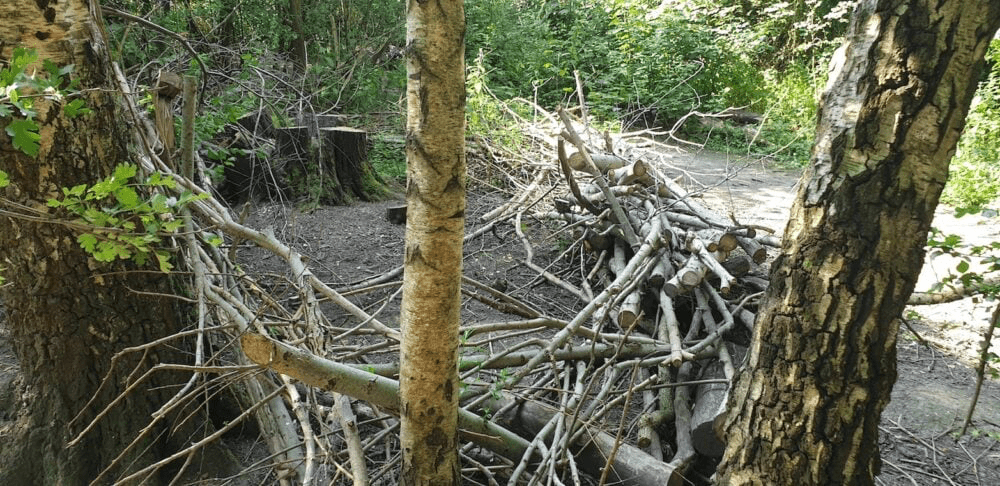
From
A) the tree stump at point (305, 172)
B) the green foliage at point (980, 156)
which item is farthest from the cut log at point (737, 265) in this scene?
the green foliage at point (980, 156)

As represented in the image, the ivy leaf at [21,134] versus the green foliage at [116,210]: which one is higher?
the ivy leaf at [21,134]

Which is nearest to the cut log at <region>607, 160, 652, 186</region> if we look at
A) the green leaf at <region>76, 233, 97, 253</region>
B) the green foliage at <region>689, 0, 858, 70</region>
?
the green leaf at <region>76, 233, 97, 253</region>

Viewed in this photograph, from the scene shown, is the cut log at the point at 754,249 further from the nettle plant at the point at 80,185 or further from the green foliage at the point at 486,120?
the green foliage at the point at 486,120

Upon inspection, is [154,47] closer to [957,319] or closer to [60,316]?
[60,316]

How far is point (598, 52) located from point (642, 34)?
1005 millimetres

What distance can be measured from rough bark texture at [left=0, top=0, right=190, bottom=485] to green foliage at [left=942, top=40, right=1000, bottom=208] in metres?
8.41

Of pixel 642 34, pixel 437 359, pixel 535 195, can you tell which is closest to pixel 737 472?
pixel 437 359

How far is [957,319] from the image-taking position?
5.12m

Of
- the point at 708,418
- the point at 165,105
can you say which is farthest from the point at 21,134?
the point at 708,418

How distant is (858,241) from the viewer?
2084 millimetres

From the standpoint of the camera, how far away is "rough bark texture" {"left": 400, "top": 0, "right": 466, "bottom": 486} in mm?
1622

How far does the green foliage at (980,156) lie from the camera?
776 centimetres

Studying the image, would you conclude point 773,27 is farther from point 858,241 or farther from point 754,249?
point 858,241

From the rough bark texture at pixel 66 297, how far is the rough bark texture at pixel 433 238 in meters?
1.46
